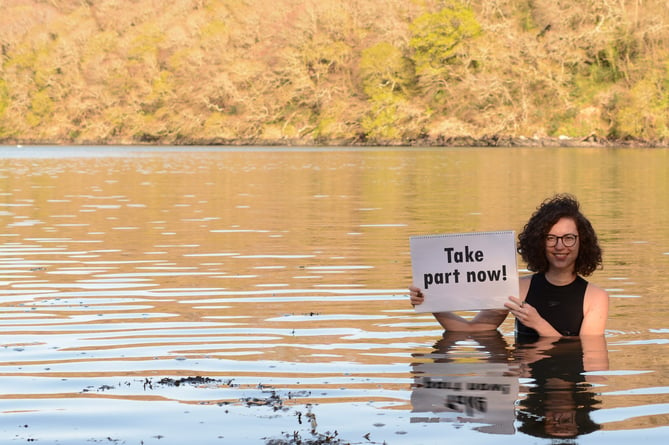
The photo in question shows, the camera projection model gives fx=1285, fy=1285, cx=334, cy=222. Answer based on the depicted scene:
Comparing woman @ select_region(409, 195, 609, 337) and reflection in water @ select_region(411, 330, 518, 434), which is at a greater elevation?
woman @ select_region(409, 195, 609, 337)

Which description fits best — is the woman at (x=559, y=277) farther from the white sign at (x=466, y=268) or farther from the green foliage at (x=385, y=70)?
the green foliage at (x=385, y=70)

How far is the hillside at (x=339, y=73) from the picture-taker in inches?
4104

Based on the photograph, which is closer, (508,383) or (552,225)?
(508,383)

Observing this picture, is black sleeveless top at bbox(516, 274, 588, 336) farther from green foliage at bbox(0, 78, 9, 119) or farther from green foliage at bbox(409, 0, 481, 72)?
green foliage at bbox(0, 78, 9, 119)

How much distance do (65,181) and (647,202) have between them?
76.3ft

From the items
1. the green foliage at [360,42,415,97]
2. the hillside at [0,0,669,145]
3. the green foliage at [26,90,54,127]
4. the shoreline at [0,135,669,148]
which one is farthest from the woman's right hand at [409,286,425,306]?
the green foliage at [26,90,54,127]

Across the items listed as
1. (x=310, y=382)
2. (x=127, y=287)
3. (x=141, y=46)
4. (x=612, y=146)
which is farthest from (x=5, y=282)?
(x=141, y=46)

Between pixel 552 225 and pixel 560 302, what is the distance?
0.80 metres

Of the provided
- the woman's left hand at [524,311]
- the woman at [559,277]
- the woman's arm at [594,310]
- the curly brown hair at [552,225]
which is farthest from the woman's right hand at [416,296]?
the woman's arm at [594,310]

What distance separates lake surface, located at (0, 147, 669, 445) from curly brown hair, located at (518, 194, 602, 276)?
808 millimetres

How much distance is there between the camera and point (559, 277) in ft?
32.0

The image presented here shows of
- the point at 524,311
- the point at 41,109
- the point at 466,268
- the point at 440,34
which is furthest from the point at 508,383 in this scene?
Result: the point at 41,109

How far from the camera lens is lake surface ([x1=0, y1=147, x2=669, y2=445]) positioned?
7793 mm

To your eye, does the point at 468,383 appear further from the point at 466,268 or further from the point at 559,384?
the point at 466,268
